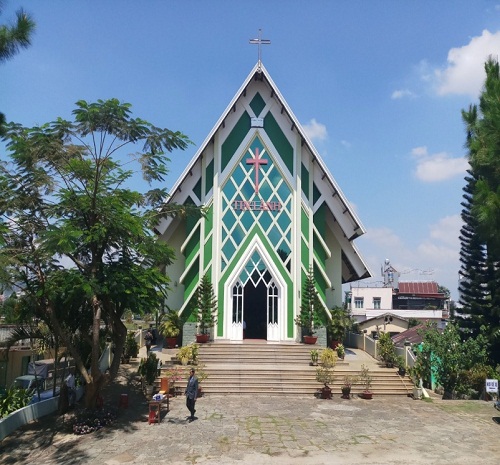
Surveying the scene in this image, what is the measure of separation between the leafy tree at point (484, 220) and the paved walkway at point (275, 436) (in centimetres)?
773

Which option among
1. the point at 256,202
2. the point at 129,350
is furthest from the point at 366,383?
the point at 129,350

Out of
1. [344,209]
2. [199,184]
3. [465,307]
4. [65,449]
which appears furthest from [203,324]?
[465,307]

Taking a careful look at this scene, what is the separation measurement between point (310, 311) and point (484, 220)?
27.8 ft

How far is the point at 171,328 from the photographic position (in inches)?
875

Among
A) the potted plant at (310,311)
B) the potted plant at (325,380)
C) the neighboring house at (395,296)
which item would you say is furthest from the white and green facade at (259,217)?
the neighboring house at (395,296)

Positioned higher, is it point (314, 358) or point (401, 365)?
point (314, 358)

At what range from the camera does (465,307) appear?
26.5 metres

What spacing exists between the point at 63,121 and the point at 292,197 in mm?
12913


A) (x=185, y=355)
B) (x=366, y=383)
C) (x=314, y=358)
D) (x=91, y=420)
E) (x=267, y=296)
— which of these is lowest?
(x=91, y=420)

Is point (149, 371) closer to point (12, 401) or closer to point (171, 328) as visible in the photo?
point (12, 401)

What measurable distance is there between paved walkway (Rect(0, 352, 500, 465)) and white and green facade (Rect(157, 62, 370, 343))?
7.42m

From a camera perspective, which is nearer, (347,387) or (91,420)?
(91,420)

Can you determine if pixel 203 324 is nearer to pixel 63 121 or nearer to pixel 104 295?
pixel 104 295

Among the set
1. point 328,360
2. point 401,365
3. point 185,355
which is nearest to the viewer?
point 328,360
